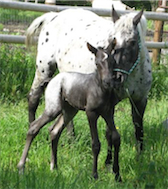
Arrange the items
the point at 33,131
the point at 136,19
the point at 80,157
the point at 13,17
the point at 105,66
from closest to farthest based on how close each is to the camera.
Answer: the point at 105,66 → the point at 136,19 → the point at 33,131 → the point at 80,157 → the point at 13,17

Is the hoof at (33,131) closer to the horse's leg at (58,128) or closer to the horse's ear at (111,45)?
the horse's leg at (58,128)

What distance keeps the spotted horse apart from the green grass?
23 centimetres

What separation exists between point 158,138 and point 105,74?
1.59 metres

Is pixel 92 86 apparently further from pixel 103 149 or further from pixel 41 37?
pixel 41 37

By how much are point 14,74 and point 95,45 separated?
2508 millimetres

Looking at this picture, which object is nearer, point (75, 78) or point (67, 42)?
point (75, 78)

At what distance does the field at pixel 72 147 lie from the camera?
389 cm

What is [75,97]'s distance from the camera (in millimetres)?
4434

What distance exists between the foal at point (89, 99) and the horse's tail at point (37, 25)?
204 cm

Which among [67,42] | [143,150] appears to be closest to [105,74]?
[143,150]

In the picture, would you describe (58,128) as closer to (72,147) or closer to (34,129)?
(34,129)

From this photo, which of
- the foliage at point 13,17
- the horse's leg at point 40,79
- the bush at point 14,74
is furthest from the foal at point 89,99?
the foliage at point 13,17

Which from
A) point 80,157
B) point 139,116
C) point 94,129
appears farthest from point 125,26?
point 80,157

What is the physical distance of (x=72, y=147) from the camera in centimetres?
536
